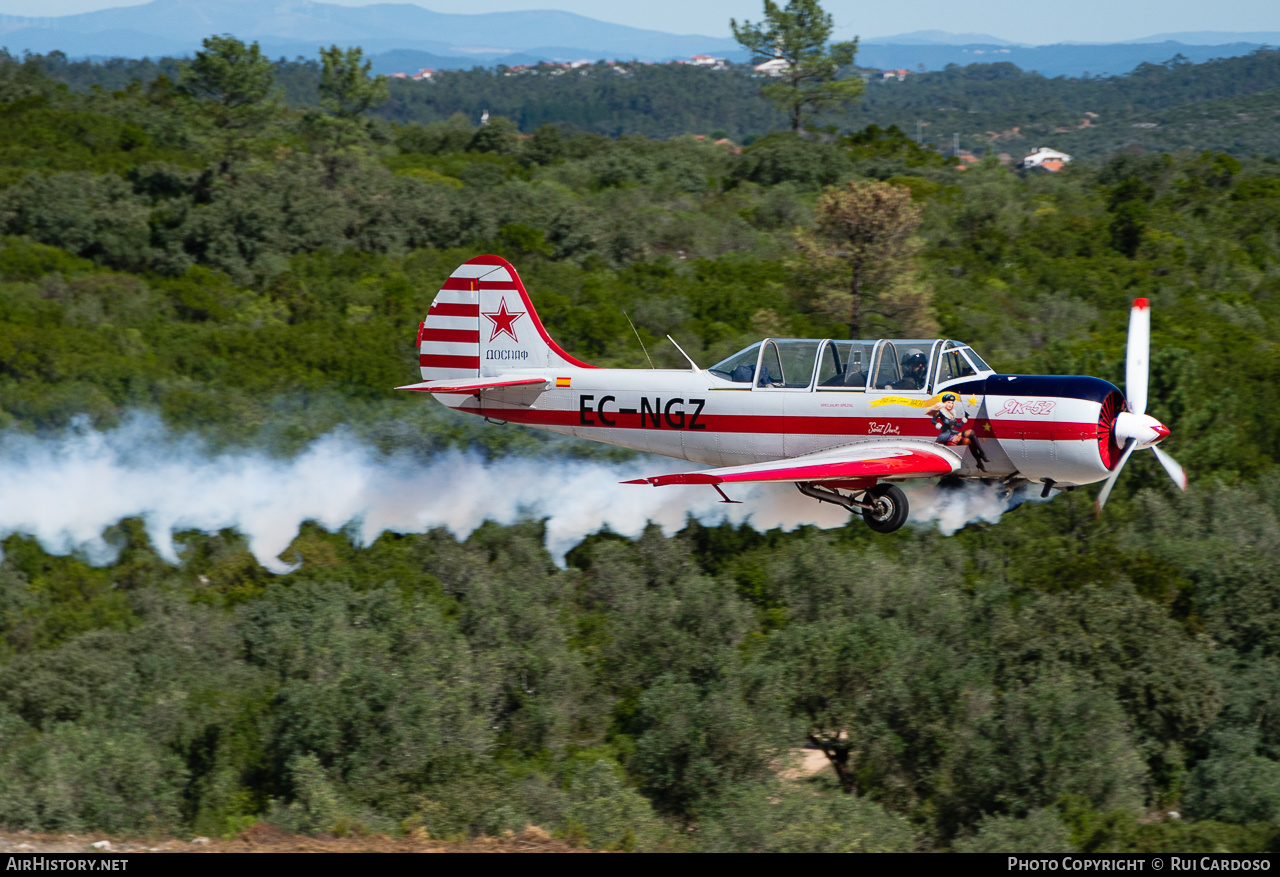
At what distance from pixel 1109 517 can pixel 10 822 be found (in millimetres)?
28621

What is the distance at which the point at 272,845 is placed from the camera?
16.0m

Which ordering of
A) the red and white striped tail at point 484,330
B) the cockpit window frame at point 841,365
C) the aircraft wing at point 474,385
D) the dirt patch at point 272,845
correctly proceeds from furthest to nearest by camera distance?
the red and white striped tail at point 484,330
the aircraft wing at point 474,385
the dirt patch at point 272,845
the cockpit window frame at point 841,365

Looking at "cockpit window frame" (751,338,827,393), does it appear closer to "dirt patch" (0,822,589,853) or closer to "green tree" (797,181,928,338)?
"dirt patch" (0,822,589,853)

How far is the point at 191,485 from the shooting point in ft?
69.3

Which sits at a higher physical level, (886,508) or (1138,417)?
(1138,417)

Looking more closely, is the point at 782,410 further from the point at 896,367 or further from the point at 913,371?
the point at 913,371

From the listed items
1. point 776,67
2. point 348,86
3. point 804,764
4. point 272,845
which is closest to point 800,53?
point 776,67

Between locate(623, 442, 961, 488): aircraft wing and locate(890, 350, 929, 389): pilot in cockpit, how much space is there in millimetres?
642

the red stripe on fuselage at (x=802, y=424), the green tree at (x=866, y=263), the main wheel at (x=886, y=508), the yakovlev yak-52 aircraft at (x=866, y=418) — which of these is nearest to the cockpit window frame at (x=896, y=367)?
the yakovlev yak-52 aircraft at (x=866, y=418)

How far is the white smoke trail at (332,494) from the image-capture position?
16.5 metres

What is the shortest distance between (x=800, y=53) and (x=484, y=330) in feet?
281

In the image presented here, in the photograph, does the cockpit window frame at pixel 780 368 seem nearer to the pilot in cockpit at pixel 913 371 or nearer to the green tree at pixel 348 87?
the pilot in cockpit at pixel 913 371

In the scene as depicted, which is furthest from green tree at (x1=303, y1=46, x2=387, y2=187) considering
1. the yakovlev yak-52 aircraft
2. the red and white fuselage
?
the yakovlev yak-52 aircraft

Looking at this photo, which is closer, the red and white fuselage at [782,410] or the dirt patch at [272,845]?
the red and white fuselage at [782,410]
